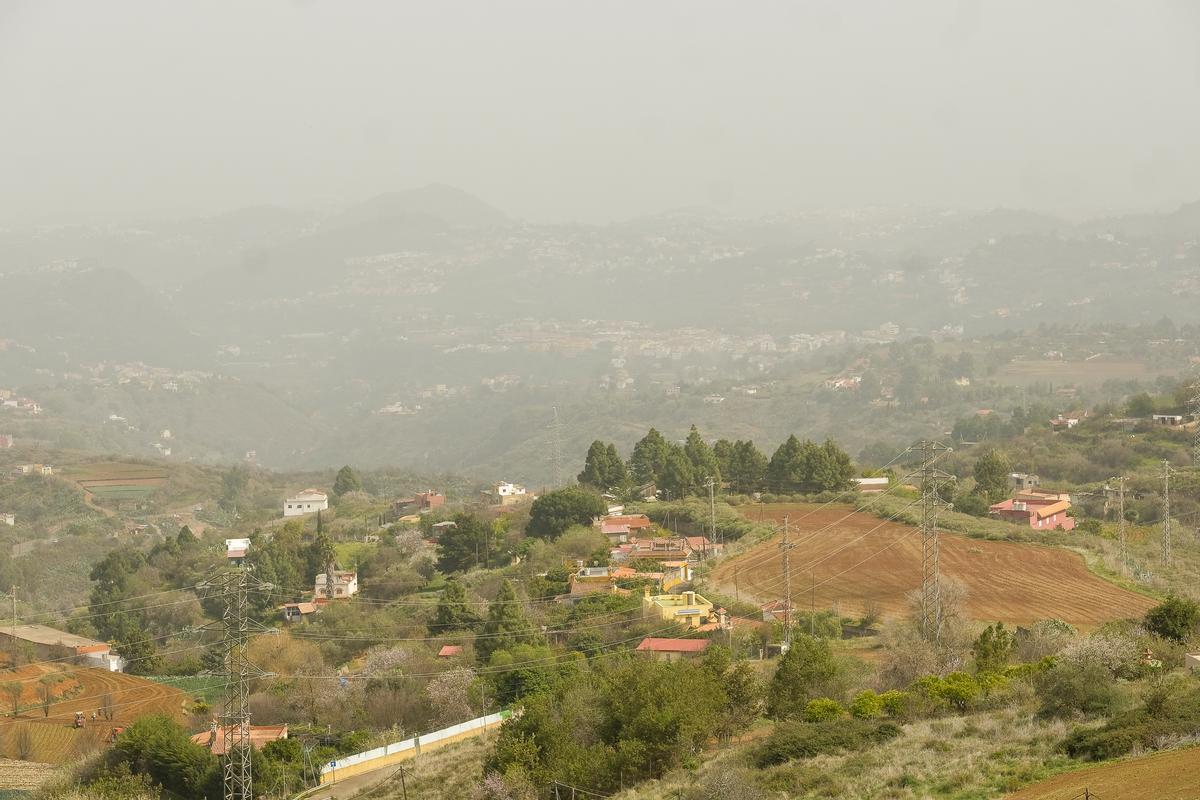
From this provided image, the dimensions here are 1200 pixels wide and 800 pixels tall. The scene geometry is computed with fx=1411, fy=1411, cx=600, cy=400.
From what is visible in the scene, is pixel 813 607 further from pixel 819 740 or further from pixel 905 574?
pixel 819 740

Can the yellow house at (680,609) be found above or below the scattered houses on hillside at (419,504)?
above

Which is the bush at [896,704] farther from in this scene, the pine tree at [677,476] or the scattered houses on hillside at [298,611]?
the pine tree at [677,476]

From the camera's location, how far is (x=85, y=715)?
125 ft

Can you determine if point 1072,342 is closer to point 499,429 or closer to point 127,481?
point 499,429

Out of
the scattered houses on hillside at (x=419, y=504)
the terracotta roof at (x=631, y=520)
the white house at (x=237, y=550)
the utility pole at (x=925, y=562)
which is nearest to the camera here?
the utility pole at (x=925, y=562)

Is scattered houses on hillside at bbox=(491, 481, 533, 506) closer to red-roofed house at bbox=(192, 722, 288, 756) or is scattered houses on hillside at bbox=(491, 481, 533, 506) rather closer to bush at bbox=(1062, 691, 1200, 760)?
red-roofed house at bbox=(192, 722, 288, 756)

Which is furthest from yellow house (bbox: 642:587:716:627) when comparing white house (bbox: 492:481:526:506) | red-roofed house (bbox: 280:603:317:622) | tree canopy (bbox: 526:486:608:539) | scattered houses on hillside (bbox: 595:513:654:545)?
white house (bbox: 492:481:526:506)

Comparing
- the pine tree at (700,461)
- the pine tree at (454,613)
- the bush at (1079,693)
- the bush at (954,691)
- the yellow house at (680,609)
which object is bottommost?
the pine tree at (454,613)

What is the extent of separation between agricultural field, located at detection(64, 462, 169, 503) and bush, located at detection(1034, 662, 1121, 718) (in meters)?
84.4

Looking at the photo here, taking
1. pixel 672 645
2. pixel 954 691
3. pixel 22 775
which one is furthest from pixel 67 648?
pixel 954 691

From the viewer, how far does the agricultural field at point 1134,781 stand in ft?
53.4

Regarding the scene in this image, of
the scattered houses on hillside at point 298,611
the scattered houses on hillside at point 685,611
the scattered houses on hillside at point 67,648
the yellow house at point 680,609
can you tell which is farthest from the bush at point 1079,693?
the scattered houses on hillside at point 67,648

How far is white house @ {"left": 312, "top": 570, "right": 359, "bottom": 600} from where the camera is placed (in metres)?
49.6

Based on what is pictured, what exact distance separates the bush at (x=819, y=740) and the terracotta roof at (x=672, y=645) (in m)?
10.4
